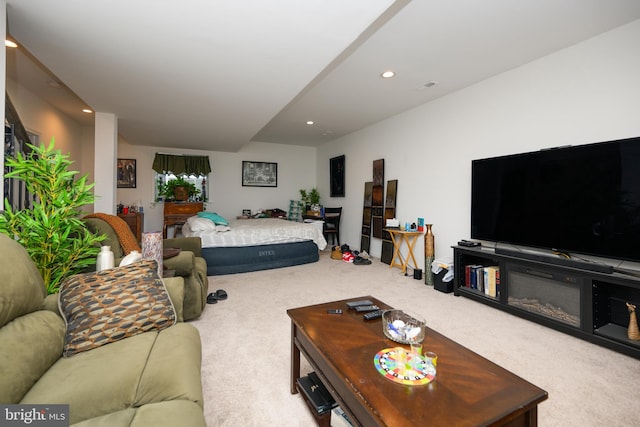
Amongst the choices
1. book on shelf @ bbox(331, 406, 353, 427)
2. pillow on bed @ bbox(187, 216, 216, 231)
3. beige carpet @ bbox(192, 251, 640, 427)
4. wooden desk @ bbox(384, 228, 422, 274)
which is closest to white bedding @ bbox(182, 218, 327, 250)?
pillow on bed @ bbox(187, 216, 216, 231)

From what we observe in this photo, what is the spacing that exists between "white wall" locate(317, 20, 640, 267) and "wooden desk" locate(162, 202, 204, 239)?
3.69 meters

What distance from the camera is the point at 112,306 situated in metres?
1.37

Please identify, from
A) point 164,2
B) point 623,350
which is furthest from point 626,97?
point 164,2

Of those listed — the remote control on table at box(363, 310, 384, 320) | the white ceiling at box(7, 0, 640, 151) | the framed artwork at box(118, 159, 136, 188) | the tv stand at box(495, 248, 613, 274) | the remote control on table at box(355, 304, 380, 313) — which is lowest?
the remote control on table at box(363, 310, 384, 320)

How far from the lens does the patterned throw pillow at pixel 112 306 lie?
127 centimetres

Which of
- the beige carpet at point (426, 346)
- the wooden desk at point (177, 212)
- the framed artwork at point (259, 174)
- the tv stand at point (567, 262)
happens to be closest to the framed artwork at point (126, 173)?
the wooden desk at point (177, 212)

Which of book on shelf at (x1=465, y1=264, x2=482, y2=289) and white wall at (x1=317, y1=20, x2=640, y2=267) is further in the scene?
book on shelf at (x1=465, y1=264, x2=482, y2=289)

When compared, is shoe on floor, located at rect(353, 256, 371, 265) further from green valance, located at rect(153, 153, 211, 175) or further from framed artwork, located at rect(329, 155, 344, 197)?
green valance, located at rect(153, 153, 211, 175)

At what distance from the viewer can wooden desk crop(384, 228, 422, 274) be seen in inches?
168

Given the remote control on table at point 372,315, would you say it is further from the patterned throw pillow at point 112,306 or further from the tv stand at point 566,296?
the tv stand at point 566,296

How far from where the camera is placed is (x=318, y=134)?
6215 millimetres

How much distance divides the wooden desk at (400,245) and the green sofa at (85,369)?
11.4 ft

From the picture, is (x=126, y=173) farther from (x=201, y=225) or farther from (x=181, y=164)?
(x=201, y=225)

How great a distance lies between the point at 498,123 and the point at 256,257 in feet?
11.9
